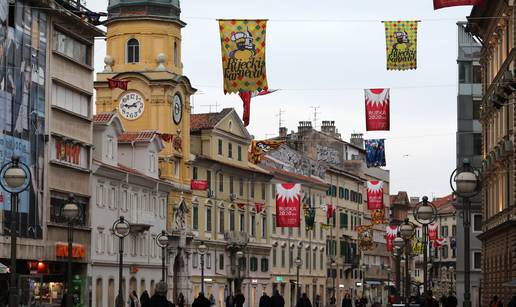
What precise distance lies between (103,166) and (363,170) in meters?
90.2

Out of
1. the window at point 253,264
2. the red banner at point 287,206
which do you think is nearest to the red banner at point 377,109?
the red banner at point 287,206

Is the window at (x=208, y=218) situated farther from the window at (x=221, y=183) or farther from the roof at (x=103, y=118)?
the roof at (x=103, y=118)

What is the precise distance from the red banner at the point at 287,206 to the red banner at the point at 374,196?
597 inches

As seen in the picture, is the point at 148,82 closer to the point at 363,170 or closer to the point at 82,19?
the point at 82,19

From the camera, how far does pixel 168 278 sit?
10575 centimetres

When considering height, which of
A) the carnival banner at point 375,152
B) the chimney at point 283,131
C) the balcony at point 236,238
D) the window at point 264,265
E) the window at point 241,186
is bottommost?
the window at point 264,265

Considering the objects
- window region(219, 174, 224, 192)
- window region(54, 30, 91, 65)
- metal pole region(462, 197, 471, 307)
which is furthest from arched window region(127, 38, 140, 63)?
metal pole region(462, 197, 471, 307)

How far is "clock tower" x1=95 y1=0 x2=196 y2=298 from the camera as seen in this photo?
10525 cm

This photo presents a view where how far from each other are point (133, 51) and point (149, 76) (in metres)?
2.53

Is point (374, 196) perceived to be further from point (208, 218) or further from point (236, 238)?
point (236, 238)

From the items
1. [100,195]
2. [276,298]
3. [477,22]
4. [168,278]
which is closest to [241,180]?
[168,278]

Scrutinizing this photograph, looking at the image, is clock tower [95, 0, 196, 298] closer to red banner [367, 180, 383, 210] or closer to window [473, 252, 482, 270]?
red banner [367, 180, 383, 210]

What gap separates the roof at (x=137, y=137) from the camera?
101 metres

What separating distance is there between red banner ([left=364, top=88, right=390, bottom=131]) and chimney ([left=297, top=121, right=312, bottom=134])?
9875 cm
